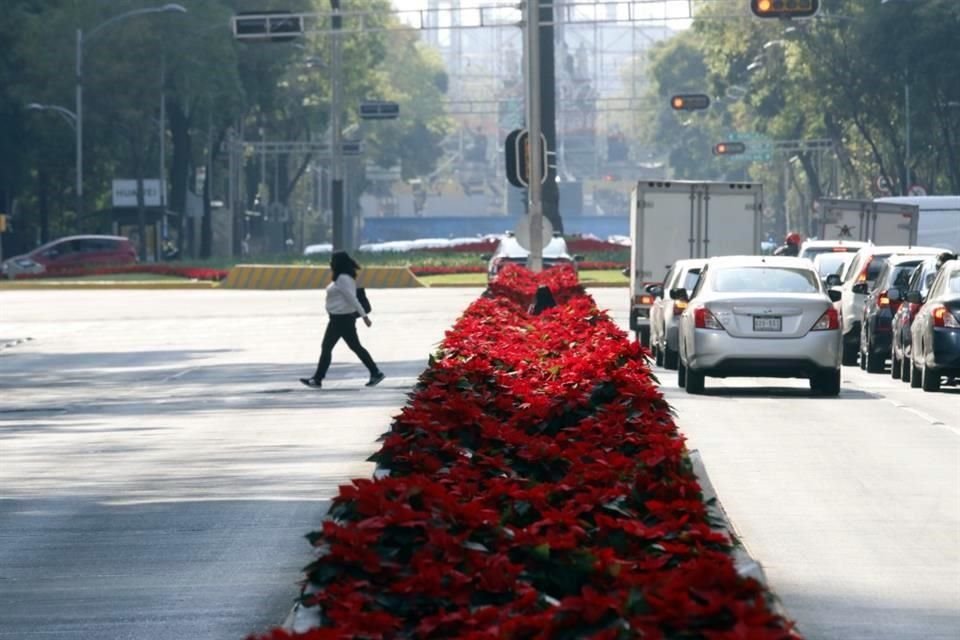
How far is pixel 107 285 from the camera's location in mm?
73000

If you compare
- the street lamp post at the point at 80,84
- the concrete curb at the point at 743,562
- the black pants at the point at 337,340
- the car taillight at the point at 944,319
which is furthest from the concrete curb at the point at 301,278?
the concrete curb at the point at 743,562

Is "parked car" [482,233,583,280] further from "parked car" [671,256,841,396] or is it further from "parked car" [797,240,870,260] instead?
"parked car" [671,256,841,396]

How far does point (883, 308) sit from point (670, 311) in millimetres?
2875

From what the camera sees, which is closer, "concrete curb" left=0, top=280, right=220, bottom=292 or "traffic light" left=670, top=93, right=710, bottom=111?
"concrete curb" left=0, top=280, right=220, bottom=292

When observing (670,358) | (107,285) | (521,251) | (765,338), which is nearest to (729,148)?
(107,285)

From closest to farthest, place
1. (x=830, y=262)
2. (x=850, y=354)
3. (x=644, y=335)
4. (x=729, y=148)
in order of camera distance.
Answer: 1. (x=850, y=354)
2. (x=644, y=335)
3. (x=830, y=262)
4. (x=729, y=148)

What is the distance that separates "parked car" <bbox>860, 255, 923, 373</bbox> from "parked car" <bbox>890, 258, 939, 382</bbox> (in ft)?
0.72

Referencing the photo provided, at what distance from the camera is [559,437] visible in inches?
416

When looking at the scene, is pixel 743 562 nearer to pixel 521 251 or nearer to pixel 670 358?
pixel 670 358

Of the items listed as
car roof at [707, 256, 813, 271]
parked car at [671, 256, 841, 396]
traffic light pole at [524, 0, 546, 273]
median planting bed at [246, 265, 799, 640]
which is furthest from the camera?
traffic light pole at [524, 0, 546, 273]

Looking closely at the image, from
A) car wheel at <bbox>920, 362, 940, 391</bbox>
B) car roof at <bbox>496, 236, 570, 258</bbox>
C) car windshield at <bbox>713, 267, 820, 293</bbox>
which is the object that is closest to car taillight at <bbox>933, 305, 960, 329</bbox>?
car wheel at <bbox>920, 362, 940, 391</bbox>

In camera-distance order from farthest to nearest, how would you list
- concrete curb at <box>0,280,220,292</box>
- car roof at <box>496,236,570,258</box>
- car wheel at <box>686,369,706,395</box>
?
concrete curb at <box>0,280,220,292</box> < car roof at <box>496,236,570,258</box> < car wheel at <box>686,369,706,395</box>

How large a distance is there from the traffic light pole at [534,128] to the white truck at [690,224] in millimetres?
3991

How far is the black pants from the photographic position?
28.9 meters
